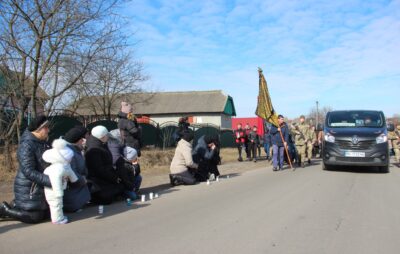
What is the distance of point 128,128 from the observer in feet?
31.4

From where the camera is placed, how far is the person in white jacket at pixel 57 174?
5.97 m

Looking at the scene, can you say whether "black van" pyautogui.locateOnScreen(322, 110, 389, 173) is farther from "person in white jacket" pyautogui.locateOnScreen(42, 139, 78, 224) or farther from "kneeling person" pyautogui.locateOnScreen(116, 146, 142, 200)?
"person in white jacket" pyautogui.locateOnScreen(42, 139, 78, 224)

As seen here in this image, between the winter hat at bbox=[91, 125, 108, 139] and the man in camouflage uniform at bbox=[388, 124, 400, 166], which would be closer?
the winter hat at bbox=[91, 125, 108, 139]

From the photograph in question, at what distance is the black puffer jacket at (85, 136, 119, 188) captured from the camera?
25.3ft

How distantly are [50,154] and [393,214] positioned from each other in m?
5.61

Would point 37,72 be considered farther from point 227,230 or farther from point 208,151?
point 227,230

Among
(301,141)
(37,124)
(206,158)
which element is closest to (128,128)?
(206,158)

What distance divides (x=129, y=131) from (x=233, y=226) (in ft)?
14.4

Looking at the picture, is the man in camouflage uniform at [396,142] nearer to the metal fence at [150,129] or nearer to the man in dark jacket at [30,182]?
the metal fence at [150,129]

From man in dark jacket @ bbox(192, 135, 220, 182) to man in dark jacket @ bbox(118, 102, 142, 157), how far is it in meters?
2.53

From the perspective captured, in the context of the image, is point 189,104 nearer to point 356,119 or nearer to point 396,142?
point 396,142

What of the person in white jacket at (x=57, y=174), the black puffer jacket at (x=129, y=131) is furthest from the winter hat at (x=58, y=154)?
the black puffer jacket at (x=129, y=131)

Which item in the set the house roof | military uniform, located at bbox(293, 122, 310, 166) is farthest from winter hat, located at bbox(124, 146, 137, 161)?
the house roof

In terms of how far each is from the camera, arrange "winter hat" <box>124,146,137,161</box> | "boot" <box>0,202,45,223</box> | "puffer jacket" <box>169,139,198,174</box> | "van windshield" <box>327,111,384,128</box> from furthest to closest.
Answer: "van windshield" <box>327,111,384,128</box> → "puffer jacket" <box>169,139,198,174</box> → "winter hat" <box>124,146,137,161</box> → "boot" <box>0,202,45,223</box>
